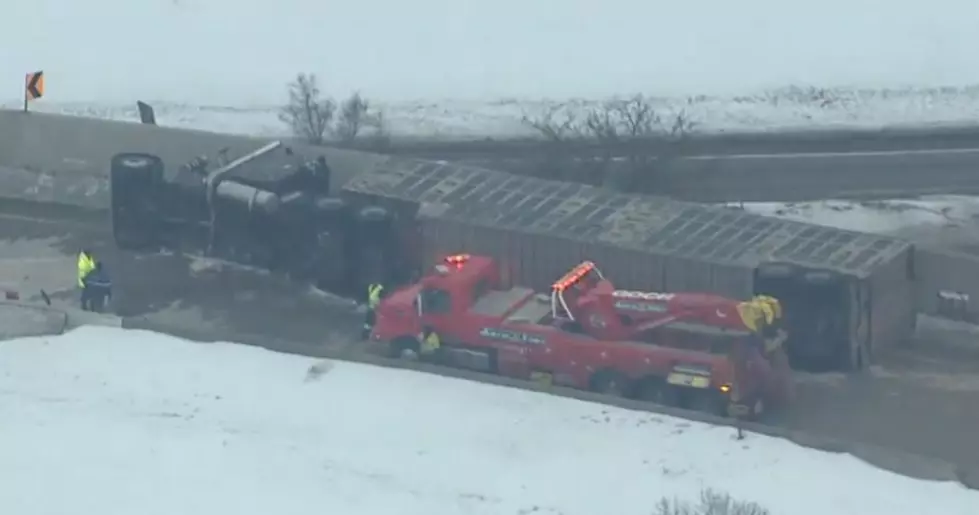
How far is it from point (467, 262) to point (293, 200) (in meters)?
3.65

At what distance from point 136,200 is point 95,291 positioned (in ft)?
8.88

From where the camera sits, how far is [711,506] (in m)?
19.6

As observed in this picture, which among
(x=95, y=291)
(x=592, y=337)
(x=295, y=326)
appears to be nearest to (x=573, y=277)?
(x=592, y=337)

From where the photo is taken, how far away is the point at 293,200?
2861 cm

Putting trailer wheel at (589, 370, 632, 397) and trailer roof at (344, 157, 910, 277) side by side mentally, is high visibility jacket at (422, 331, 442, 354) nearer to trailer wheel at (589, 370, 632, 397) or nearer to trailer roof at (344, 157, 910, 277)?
trailer wheel at (589, 370, 632, 397)

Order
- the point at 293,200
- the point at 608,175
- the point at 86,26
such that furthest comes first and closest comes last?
the point at 86,26
the point at 608,175
the point at 293,200

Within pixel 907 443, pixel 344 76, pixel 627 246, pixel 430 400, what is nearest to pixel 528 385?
pixel 430 400

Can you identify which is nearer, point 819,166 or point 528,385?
point 528,385

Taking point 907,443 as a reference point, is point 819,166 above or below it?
above

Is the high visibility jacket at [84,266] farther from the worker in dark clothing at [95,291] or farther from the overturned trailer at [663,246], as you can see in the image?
the overturned trailer at [663,246]

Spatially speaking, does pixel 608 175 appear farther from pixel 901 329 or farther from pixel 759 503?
pixel 759 503

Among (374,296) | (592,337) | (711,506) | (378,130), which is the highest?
(378,130)

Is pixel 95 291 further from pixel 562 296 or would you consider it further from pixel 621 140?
pixel 621 140

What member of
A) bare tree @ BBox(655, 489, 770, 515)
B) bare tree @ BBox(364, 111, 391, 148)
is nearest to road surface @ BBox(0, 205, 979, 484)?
bare tree @ BBox(655, 489, 770, 515)
